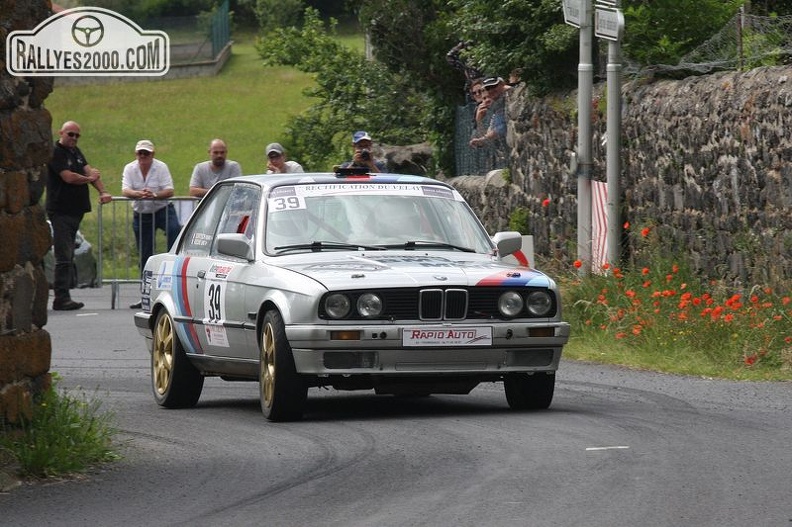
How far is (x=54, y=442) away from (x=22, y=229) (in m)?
1.04

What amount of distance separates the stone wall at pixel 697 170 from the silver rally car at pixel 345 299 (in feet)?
14.0

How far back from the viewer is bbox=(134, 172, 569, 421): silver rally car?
11.0 metres

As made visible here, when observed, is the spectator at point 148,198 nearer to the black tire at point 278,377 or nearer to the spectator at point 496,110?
the spectator at point 496,110

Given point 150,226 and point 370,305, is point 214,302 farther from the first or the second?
point 150,226

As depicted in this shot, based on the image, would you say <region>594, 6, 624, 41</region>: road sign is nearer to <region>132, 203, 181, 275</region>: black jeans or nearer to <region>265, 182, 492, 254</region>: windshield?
<region>265, 182, 492, 254</region>: windshield

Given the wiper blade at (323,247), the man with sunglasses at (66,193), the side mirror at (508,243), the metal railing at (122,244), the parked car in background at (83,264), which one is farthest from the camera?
the parked car in background at (83,264)

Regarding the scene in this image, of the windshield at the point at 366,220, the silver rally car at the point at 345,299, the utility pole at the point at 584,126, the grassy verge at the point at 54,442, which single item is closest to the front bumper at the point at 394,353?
the silver rally car at the point at 345,299

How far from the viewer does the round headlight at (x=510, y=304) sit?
11273 mm

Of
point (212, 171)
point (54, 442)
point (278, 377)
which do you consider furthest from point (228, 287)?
point (212, 171)

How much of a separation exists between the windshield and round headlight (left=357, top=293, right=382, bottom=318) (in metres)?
0.99

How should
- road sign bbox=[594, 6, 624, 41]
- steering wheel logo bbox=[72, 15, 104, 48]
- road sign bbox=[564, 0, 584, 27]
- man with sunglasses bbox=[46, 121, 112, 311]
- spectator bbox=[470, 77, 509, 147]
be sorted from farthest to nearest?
spectator bbox=[470, 77, 509, 147] → man with sunglasses bbox=[46, 121, 112, 311] → road sign bbox=[564, 0, 584, 27] → road sign bbox=[594, 6, 624, 41] → steering wheel logo bbox=[72, 15, 104, 48]

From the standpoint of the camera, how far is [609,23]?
58.4 feet

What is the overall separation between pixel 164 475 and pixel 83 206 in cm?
1253

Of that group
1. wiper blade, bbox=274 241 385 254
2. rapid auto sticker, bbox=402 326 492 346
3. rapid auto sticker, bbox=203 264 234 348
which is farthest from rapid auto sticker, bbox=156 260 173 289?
rapid auto sticker, bbox=402 326 492 346
